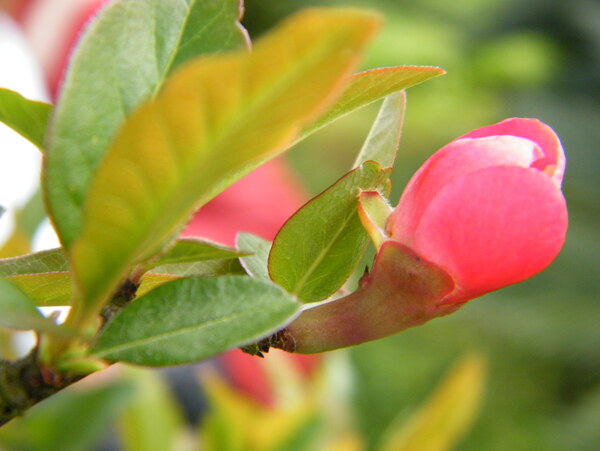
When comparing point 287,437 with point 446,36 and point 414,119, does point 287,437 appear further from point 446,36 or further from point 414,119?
point 446,36

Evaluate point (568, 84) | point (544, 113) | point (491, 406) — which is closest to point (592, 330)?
point (491, 406)

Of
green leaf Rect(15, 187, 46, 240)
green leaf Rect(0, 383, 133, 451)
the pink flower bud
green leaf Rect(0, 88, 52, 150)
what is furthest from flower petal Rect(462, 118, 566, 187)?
green leaf Rect(15, 187, 46, 240)

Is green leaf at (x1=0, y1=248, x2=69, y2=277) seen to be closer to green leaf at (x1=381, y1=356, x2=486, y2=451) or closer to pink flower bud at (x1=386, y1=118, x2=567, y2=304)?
pink flower bud at (x1=386, y1=118, x2=567, y2=304)

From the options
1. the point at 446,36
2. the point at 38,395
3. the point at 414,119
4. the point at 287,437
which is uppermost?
the point at 38,395

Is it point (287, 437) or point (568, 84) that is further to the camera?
point (568, 84)

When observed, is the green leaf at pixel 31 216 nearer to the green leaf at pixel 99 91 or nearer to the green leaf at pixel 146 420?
the green leaf at pixel 146 420

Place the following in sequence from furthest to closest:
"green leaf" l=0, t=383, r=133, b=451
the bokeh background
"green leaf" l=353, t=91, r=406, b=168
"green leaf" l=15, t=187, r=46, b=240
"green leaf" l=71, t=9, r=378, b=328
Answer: the bokeh background
"green leaf" l=15, t=187, r=46, b=240
"green leaf" l=0, t=383, r=133, b=451
"green leaf" l=353, t=91, r=406, b=168
"green leaf" l=71, t=9, r=378, b=328
